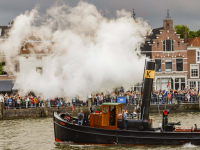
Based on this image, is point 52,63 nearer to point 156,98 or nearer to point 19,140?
point 19,140

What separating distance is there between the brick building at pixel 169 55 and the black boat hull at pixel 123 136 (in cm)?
2823

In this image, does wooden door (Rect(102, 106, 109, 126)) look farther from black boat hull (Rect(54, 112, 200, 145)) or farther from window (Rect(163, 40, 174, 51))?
window (Rect(163, 40, 174, 51))

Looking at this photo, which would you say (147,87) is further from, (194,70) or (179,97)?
(194,70)

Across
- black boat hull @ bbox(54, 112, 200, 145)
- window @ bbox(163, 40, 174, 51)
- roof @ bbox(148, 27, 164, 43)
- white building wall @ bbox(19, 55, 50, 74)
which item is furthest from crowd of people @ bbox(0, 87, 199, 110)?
roof @ bbox(148, 27, 164, 43)

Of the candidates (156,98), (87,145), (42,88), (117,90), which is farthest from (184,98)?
(87,145)

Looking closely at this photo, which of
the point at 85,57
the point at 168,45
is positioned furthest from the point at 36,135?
the point at 168,45

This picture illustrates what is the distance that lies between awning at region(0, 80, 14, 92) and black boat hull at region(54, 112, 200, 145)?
25978 millimetres

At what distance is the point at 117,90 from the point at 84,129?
16.8m

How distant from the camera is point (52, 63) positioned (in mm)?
33125

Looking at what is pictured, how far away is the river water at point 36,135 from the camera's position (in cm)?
2424

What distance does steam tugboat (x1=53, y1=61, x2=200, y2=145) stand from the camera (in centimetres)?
2291

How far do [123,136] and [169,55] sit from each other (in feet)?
98.1

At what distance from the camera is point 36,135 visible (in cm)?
2862

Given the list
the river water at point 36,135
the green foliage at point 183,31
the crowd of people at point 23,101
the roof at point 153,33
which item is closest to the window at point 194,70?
the roof at point 153,33
